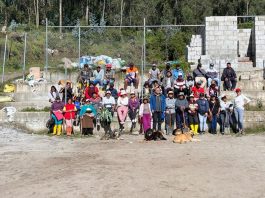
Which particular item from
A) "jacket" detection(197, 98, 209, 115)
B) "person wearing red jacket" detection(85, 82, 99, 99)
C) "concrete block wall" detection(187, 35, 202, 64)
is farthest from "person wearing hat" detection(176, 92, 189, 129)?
"concrete block wall" detection(187, 35, 202, 64)

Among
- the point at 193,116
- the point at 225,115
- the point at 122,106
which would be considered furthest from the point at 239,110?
the point at 122,106

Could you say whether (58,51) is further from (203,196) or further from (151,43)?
(203,196)

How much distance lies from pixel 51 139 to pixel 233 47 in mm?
10294

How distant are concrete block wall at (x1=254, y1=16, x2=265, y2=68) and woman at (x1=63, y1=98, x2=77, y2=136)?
1035 cm

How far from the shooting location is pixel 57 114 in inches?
570

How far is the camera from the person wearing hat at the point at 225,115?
14531mm

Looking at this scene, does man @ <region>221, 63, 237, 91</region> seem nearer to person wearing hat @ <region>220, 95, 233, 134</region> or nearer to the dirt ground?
person wearing hat @ <region>220, 95, 233, 134</region>

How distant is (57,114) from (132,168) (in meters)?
5.86

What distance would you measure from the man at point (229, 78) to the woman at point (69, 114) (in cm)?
567

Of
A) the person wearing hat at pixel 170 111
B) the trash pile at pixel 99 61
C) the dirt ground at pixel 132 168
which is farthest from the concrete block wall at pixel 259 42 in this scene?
the dirt ground at pixel 132 168

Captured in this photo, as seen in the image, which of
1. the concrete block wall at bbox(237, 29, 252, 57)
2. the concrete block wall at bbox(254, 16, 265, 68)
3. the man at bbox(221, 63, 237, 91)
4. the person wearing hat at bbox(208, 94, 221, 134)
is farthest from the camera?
the concrete block wall at bbox(237, 29, 252, 57)

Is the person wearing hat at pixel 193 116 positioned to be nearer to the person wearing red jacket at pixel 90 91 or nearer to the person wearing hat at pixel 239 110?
the person wearing hat at pixel 239 110

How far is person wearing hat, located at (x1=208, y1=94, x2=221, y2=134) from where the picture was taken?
1446cm

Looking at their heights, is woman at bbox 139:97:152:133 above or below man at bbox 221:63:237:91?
below
